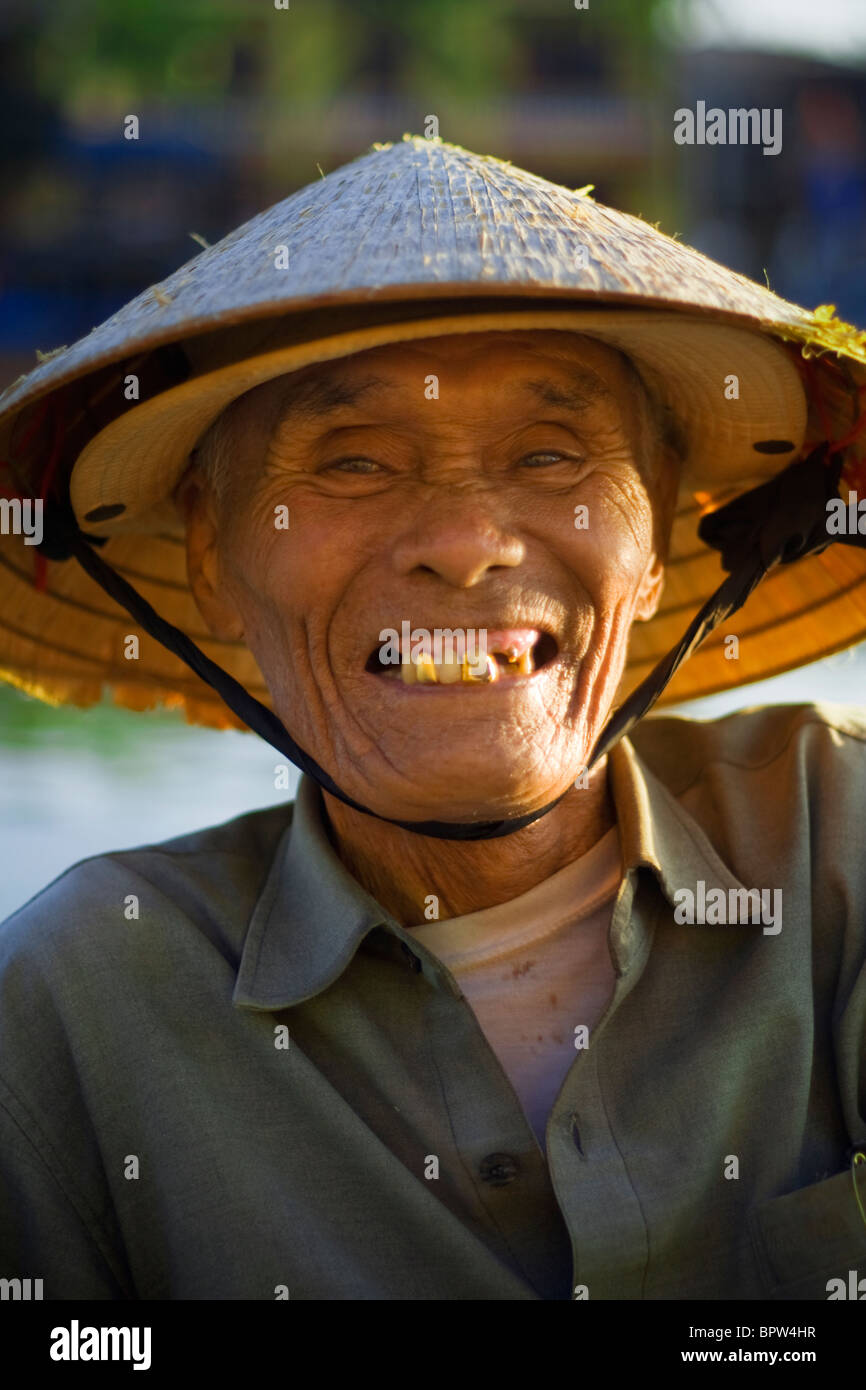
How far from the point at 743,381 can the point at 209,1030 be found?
106 centimetres

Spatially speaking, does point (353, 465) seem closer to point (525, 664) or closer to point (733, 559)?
point (525, 664)

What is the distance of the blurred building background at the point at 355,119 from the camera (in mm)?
24109

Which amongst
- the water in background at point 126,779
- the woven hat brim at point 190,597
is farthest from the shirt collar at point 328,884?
the water in background at point 126,779

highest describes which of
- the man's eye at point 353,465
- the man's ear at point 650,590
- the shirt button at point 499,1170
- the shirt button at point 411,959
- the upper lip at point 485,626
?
the man's eye at point 353,465

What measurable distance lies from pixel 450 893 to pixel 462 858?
0.19ft

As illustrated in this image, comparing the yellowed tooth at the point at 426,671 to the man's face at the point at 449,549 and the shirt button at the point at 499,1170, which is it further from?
the shirt button at the point at 499,1170

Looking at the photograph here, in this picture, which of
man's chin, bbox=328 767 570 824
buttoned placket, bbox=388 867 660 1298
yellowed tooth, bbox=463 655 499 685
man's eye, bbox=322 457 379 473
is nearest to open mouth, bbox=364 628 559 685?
yellowed tooth, bbox=463 655 499 685

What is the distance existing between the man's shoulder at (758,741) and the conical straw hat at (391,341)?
8.8 inches

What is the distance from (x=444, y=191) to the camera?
1.76 metres

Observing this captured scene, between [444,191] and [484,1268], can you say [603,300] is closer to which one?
[444,191]

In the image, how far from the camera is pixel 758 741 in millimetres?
2180

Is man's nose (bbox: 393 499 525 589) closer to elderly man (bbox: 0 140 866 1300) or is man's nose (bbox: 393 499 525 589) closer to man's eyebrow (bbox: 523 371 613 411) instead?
elderly man (bbox: 0 140 866 1300)

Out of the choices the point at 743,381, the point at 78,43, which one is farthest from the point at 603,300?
the point at 78,43

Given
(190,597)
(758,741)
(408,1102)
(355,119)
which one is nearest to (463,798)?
(408,1102)
